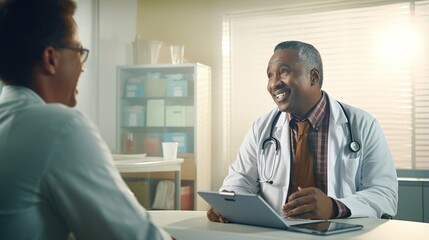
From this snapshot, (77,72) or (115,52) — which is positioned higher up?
(115,52)

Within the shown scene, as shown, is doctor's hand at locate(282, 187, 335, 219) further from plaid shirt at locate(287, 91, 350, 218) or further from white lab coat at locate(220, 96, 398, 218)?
plaid shirt at locate(287, 91, 350, 218)

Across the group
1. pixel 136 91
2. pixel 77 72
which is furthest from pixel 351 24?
pixel 77 72

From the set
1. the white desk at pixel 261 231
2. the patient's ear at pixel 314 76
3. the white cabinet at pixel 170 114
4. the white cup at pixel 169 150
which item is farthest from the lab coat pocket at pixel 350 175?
the white cabinet at pixel 170 114

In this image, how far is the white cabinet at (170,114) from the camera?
4.51 m

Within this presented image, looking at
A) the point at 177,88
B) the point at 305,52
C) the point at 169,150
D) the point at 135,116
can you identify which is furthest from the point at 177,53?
the point at 305,52

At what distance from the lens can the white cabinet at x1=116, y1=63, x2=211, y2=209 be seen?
14.8 ft

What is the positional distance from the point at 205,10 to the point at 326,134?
323cm

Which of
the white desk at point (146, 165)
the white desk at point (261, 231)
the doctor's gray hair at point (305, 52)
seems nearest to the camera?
the white desk at point (261, 231)

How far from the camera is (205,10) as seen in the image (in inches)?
191

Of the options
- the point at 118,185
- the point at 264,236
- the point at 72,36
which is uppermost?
the point at 72,36

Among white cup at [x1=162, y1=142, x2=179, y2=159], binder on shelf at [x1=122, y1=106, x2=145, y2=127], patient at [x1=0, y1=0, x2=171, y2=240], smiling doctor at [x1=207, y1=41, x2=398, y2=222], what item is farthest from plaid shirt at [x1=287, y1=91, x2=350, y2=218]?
binder on shelf at [x1=122, y1=106, x2=145, y2=127]

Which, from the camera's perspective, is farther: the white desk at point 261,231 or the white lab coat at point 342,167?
the white lab coat at point 342,167

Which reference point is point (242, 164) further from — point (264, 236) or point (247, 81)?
point (247, 81)

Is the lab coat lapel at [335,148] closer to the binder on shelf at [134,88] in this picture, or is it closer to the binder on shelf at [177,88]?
the binder on shelf at [177,88]
